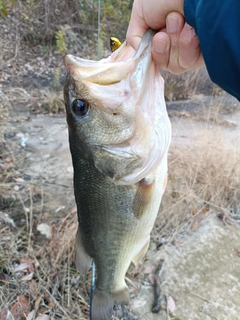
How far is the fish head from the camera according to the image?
1308mm

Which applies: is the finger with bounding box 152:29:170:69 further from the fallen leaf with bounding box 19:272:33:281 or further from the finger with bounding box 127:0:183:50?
the fallen leaf with bounding box 19:272:33:281

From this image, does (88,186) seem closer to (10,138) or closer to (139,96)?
(139,96)

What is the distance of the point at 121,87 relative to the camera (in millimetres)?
1337

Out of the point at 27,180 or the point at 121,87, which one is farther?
the point at 27,180

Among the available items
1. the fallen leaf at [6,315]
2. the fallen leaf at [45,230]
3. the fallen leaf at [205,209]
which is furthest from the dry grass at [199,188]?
the fallen leaf at [6,315]

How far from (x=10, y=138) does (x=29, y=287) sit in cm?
267

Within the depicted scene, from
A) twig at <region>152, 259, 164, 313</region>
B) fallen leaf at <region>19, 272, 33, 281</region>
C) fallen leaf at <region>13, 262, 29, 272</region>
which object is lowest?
twig at <region>152, 259, 164, 313</region>

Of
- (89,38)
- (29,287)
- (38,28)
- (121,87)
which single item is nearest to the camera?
(121,87)

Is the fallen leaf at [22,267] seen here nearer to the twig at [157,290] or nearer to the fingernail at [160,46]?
the twig at [157,290]

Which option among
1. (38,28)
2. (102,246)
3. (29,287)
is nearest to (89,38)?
(38,28)

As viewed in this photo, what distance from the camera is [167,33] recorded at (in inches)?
48.1

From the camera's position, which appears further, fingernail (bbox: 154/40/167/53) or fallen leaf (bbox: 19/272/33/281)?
fallen leaf (bbox: 19/272/33/281)

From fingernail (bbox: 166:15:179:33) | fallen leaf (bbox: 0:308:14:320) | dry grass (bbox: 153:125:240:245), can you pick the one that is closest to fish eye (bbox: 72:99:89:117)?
fingernail (bbox: 166:15:179:33)

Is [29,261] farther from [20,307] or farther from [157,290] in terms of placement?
[157,290]
